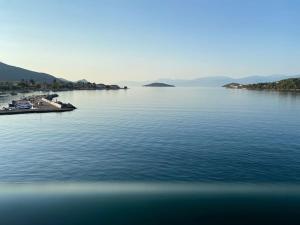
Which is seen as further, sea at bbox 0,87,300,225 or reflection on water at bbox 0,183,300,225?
sea at bbox 0,87,300,225

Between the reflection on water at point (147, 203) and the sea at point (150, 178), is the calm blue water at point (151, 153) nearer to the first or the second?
the sea at point (150, 178)

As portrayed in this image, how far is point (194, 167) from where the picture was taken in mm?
50531

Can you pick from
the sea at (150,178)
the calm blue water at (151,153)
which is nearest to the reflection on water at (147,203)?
the sea at (150,178)

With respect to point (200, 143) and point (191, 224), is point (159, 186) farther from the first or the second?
point (200, 143)

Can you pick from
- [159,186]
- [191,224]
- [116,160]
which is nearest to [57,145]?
[116,160]

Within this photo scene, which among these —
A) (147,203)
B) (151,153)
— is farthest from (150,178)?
(151,153)

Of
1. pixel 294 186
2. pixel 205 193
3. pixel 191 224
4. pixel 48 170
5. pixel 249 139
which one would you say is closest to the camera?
pixel 191 224

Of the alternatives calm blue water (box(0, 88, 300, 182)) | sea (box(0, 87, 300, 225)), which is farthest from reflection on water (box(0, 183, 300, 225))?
calm blue water (box(0, 88, 300, 182))

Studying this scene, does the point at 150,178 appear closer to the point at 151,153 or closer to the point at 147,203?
the point at 147,203

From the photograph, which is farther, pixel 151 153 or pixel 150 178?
pixel 151 153

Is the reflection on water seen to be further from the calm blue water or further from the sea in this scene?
the calm blue water

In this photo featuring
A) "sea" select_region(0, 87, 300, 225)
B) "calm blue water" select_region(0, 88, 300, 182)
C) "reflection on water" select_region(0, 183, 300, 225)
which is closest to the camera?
"reflection on water" select_region(0, 183, 300, 225)

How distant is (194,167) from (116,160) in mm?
13149

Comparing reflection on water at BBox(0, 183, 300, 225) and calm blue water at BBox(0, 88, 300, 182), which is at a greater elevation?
calm blue water at BBox(0, 88, 300, 182)
